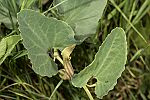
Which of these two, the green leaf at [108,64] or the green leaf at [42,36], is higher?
the green leaf at [42,36]

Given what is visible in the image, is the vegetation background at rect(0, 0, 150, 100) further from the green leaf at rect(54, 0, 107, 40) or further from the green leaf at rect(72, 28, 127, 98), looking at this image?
the green leaf at rect(72, 28, 127, 98)

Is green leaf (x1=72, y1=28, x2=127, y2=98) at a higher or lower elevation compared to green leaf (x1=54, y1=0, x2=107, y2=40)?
lower

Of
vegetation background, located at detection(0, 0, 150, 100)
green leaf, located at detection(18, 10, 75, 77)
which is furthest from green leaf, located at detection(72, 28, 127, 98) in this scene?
vegetation background, located at detection(0, 0, 150, 100)

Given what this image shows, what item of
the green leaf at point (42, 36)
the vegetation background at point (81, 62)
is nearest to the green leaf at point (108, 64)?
the green leaf at point (42, 36)

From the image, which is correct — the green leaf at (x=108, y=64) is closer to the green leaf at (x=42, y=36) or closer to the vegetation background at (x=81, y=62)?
the green leaf at (x=42, y=36)

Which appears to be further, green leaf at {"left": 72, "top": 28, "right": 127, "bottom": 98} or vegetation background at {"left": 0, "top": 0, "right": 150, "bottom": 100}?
vegetation background at {"left": 0, "top": 0, "right": 150, "bottom": 100}

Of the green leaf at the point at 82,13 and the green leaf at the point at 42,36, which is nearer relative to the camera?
the green leaf at the point at 42,36
